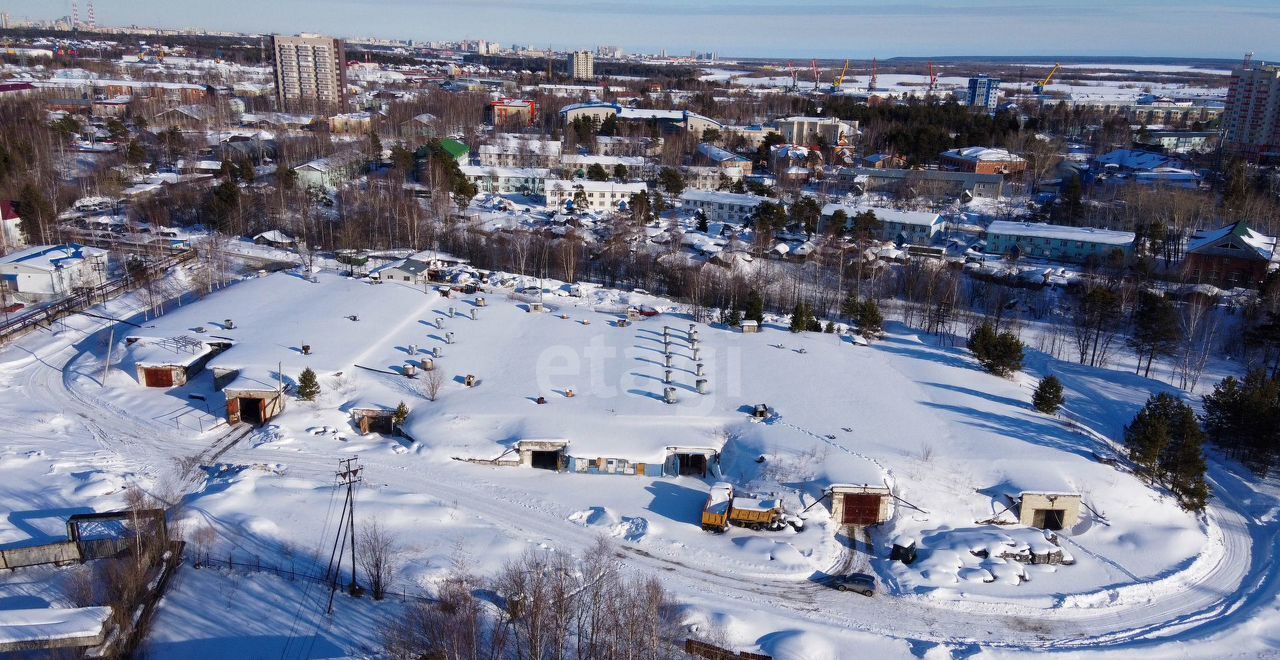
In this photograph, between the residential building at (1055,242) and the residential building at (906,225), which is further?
the residential building at (906,225)

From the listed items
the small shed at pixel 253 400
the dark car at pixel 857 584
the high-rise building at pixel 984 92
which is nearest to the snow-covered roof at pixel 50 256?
the small shed at pixel 253 400

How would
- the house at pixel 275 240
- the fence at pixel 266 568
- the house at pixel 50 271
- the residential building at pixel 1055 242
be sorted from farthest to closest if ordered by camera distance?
the residential building at pixel 1055 242 < the house at pixel 275 240 < the house at pixel 50 271 < the fence at pixel 266 568

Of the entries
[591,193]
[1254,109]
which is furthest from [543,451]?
[1254,109]

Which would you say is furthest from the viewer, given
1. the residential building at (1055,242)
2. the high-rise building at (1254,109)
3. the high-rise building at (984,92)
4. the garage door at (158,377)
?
the high-rise building at (984,92)

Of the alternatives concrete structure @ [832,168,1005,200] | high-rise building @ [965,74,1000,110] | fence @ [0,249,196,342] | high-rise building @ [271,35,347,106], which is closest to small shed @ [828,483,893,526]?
fence @ [0,249,196,342]

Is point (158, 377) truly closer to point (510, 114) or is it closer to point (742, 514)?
point (742, 514)

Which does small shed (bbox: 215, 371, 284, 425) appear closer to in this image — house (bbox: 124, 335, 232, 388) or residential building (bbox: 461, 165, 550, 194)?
house (bbox: 124, 335, 232, 388)

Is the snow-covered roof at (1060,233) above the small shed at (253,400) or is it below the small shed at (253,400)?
above

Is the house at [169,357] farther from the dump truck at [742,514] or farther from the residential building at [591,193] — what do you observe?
the residential building at [591,193]
